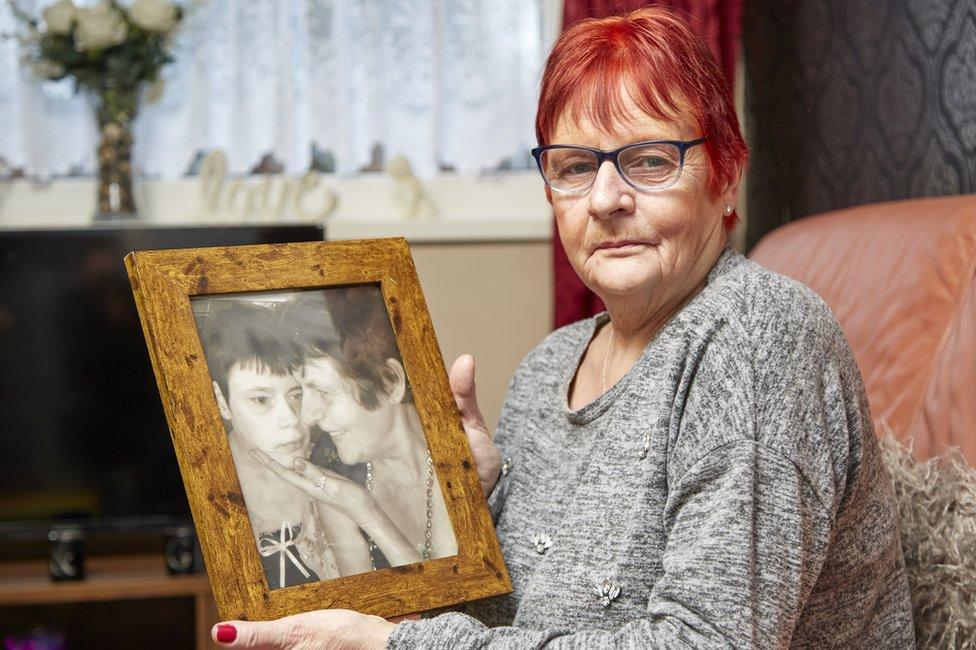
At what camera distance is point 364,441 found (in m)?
1.12

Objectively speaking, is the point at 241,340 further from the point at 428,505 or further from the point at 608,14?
the point at 608,14

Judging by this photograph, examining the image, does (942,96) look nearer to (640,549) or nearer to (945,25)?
(945,25)

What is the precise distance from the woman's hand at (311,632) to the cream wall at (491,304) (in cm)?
187

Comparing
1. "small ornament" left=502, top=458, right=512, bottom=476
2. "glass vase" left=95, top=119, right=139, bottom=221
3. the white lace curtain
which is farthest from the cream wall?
"small ornament" left=502, top=458, right=512, bottom=476

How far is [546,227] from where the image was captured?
9.39 ft

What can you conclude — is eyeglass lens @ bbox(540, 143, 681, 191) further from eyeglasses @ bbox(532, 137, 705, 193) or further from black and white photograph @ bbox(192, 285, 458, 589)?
black and white photograph @ bbox(192, 285, 458, 589)

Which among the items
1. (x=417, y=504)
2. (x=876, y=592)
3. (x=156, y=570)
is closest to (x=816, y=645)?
(x=876, y=592)

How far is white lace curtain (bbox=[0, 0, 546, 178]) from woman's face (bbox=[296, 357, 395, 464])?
74.9 inches

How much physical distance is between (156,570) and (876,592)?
211 centimetres

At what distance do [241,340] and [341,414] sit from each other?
0.14m

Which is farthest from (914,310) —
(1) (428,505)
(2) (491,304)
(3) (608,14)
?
(2) (491,304)

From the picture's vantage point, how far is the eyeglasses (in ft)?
3.51

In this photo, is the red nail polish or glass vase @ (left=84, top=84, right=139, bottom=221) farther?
glass vase @ (left=84, top=84, right=139, bottom=221)

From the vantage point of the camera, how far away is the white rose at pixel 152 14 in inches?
104
